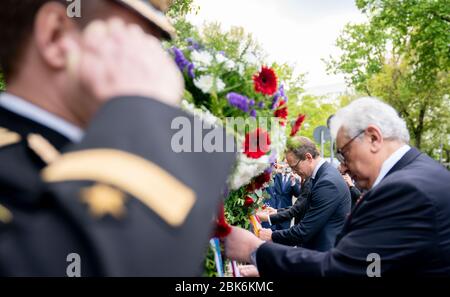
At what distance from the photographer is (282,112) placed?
213cm

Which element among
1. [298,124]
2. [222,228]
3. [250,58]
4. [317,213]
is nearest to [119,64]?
[250,58]

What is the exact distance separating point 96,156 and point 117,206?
Result: 0.32 ft

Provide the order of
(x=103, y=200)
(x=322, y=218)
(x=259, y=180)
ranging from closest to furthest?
(x=103, y=200), (x=259, y=180), (x=322, y=218)

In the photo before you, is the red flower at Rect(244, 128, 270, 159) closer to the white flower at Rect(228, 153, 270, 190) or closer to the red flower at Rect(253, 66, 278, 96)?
the white flower at Rect(228, 153, 270, 190)

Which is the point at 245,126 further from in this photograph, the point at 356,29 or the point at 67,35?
the point at 356,29

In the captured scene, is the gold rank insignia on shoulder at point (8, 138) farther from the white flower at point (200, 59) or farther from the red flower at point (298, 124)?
the red flower at point (298, 124)

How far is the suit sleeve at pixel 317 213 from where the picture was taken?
485 cm

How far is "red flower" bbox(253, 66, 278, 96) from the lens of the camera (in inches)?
78.7

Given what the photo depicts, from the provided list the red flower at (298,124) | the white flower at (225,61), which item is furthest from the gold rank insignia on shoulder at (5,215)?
the red flower at (298,124)

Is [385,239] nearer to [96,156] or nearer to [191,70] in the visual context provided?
[191,70]

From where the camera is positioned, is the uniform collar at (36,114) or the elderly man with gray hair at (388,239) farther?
the elderly man with gray hair at (388,239)

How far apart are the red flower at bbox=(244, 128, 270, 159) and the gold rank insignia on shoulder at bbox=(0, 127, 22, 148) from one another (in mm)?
1111

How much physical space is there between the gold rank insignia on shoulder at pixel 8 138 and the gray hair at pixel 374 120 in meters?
2.36

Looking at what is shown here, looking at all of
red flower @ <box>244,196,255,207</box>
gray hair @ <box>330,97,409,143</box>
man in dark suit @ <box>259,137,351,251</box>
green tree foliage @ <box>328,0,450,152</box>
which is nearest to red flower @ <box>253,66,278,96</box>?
gray hair @ <box>330,97,409,143</box>
